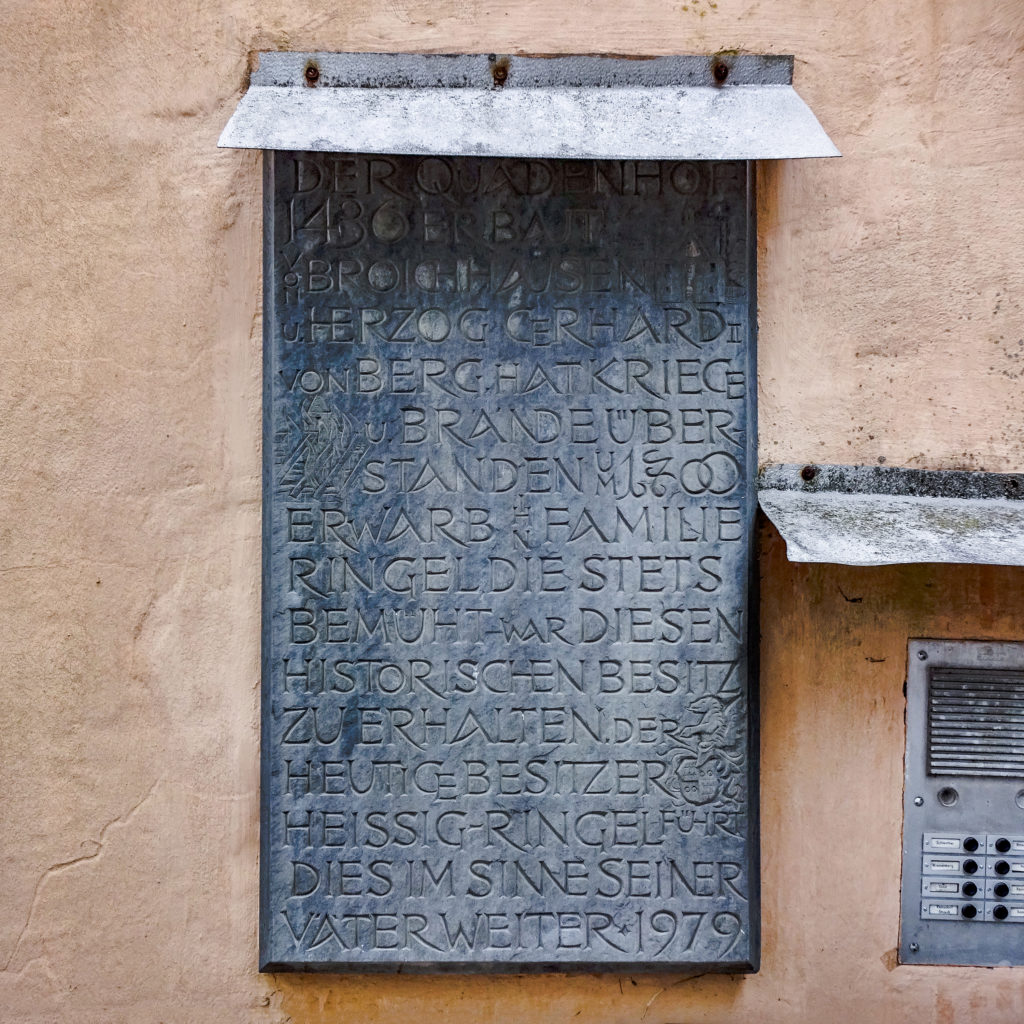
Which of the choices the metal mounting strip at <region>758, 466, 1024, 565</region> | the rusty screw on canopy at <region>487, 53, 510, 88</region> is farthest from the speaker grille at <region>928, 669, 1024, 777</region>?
the rusty screw on canopy at <region>487, 53, 510, 88</region>

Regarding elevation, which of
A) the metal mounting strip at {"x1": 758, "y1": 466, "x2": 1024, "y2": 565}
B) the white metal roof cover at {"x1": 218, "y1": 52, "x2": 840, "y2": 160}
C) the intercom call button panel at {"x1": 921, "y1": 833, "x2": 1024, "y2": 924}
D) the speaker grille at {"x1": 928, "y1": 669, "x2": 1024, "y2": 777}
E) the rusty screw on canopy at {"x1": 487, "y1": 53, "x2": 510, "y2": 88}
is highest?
the rusty screw on canopy at {"x1": 487, "y1": 53, "x2": 510, "y2": 88}

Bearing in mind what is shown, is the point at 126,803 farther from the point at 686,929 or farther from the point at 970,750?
the point at 970,750

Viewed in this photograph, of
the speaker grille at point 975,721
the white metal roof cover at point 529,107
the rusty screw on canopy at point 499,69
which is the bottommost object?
the speaker grille at point 975,721

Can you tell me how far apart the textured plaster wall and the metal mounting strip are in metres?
0.07

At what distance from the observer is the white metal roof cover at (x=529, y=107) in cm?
153

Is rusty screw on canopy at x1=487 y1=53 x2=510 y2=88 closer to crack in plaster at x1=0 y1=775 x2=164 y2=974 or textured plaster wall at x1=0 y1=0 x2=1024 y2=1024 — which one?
textured plaster wall at x1=0 y1=0 x2=1024 y2=1024

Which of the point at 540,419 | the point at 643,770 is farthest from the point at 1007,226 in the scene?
the point at 643,770

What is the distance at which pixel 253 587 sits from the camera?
172 cm

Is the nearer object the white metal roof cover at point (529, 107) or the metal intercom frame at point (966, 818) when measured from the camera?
the white metal roof cover at point (529, 107)

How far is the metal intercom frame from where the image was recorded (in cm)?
171

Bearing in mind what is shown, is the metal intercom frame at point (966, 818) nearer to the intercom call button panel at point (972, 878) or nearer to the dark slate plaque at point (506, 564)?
the intercom call button panel at point (972, 878)

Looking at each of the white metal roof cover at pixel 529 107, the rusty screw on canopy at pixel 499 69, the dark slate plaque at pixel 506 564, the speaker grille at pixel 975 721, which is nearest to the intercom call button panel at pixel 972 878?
the speaker grille at pixel 975 721

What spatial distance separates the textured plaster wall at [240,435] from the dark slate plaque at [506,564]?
10 centimetres

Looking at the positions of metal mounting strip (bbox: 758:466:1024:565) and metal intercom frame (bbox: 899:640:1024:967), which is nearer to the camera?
metal mounting strip (bbox: 758:466:1024:565)
